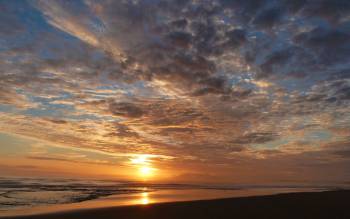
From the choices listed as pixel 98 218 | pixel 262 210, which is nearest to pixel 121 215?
pixel 98 218

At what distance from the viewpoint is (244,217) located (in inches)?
643

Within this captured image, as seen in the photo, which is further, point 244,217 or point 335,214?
point 335,214

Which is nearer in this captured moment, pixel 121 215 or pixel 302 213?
pixel 121 215

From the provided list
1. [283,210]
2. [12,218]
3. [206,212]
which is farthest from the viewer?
[283,210]

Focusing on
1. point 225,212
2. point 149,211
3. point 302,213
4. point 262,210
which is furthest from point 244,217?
point 149,211

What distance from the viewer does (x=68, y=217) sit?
15547 millimetres

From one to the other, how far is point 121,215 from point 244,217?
7127mm

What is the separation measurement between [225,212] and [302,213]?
491 centimetres

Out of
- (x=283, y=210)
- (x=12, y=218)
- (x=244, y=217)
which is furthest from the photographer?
(x=283, y=210)

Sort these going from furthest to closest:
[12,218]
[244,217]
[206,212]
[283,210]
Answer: [283,210], [206,212], [244,217], [12,218]

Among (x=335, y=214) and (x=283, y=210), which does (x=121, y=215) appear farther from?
(x=335, y=214)

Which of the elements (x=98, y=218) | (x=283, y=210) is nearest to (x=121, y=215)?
(x=98, y=218)

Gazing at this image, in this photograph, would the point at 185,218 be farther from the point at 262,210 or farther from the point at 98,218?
the point at 262,210

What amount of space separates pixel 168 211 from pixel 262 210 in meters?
6.34
